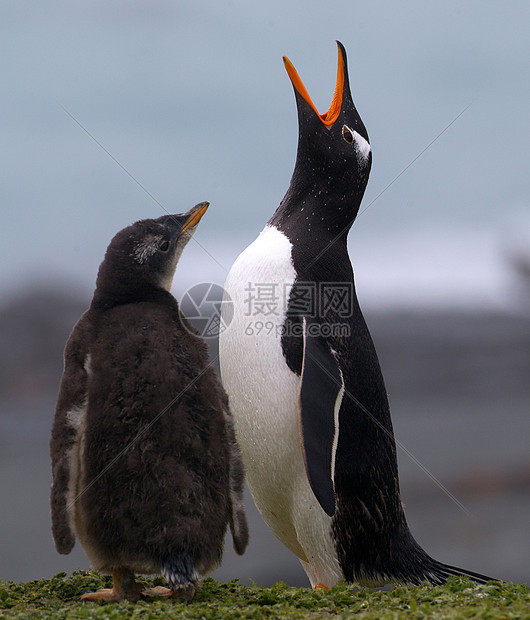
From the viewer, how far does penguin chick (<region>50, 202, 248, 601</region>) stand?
2.28 m

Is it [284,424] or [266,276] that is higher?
[266,276]

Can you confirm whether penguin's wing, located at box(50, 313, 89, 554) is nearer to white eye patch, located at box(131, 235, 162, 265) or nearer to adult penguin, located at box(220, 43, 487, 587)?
white eye patch, located at box(131, 235, 162, 265)

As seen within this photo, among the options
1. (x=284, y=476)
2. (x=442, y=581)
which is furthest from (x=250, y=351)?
(x=442, y=581)

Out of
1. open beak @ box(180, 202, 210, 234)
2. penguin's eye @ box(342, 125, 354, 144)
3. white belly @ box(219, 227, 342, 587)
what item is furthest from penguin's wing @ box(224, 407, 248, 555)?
penguin's eye @ box(342, 125, 354, 144)

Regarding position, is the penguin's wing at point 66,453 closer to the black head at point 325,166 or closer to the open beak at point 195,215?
the open beak at point 195,215

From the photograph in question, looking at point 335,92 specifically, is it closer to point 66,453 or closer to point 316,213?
point 316,213

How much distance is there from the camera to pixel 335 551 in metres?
2.86

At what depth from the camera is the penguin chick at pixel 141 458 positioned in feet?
7.47

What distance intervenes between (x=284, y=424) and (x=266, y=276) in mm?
583

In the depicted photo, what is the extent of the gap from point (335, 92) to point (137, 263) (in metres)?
1.45

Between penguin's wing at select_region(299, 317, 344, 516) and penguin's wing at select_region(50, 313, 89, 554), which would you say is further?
penguin's wing at select_region(299, 317, 344, 516)

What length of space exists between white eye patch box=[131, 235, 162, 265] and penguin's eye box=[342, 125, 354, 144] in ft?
3.77

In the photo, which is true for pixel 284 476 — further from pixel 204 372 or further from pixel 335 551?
pixel 204 372

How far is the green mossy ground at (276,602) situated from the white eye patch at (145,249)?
1091 millimetres
